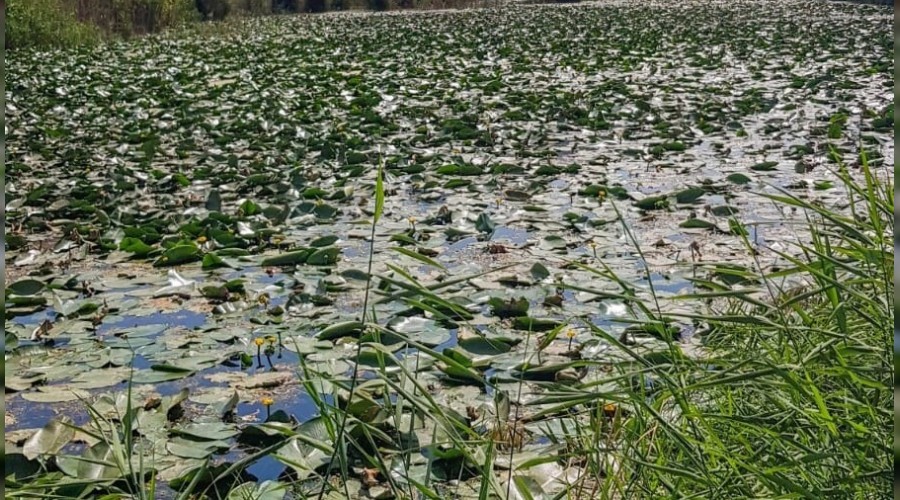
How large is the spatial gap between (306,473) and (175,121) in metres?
5.75

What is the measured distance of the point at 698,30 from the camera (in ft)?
51.8

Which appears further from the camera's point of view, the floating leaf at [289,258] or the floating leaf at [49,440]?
the floating leaf at [289,258]

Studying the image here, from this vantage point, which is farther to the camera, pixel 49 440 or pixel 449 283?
pixel 49 440

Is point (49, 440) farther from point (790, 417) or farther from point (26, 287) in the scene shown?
point (790, 417)

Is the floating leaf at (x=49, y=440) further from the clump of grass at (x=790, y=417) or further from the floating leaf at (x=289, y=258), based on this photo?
the floating leaf at (x=289, y=258)

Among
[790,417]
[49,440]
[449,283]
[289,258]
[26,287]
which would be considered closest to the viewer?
[449,283]

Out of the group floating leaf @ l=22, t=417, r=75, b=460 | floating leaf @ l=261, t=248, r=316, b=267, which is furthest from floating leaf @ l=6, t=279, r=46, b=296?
floating leaf @ l=22, t=417, r=75, b=460

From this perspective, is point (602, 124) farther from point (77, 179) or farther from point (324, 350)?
point (324, 350)

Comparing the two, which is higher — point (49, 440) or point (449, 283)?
point (449, 283)

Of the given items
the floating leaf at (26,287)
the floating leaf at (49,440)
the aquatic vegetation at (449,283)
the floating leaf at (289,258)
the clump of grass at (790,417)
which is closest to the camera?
the clump of grass at (790,417)

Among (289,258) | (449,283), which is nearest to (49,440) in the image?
(449,283)

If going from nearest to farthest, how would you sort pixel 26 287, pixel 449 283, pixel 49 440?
pixel 449 283 → pixel 49 440 → pixel 26 287

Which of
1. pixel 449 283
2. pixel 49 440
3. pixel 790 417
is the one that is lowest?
pixel 49 440

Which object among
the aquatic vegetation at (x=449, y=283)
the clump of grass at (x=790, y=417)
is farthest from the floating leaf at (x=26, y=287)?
the clump of grass at (x=790, y=417)
